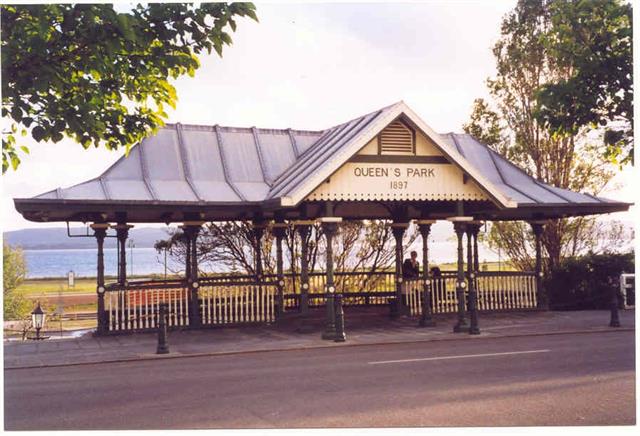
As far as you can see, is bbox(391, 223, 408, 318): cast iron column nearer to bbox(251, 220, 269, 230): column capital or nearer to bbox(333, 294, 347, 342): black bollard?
bbox(251, 220, 269, 230): column capital

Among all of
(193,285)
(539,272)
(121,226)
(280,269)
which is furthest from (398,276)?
(121,226)

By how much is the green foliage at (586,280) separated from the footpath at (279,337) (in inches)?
107

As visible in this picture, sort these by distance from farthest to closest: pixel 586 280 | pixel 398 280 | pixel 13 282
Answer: pixel 13 282
pixel 586 280
pixel 398 280

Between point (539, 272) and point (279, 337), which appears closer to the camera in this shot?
point (279, 337)

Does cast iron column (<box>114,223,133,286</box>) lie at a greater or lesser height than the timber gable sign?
lesser

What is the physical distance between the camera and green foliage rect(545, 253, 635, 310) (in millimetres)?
25703

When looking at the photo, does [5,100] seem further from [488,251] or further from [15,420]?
[488,251]

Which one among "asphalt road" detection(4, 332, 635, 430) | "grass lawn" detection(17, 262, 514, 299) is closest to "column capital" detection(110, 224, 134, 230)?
"asphalt road" detection(4, 332, 635, 430)

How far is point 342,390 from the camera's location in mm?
11328

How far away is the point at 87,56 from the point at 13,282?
44.1m

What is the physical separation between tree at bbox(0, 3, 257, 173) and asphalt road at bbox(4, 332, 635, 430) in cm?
395

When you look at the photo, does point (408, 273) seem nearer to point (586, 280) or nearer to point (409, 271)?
point (409, 271)

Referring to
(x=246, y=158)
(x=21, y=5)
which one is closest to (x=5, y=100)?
(x=21, y=5)

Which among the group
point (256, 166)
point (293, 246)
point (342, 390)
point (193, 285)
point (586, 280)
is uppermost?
point (256, 166)
